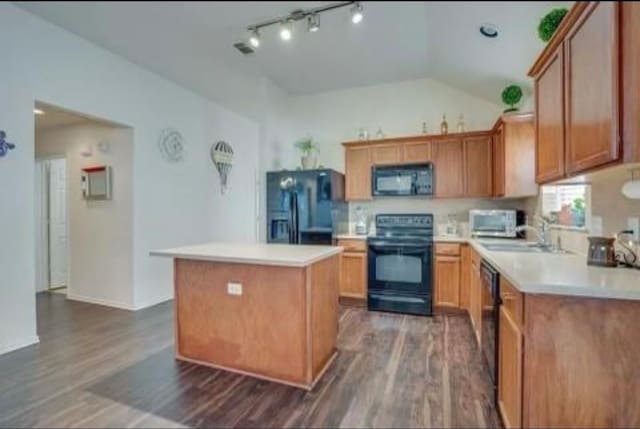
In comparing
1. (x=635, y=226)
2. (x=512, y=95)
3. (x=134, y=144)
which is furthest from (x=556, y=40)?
(x=134, y=144)

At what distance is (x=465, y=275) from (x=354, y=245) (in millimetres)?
1341

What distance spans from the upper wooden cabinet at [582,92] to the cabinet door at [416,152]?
Result: 2.15m

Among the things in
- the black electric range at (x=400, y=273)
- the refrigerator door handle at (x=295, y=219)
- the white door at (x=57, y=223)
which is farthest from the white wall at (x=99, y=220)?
the black electric range at (x=400, y=273)

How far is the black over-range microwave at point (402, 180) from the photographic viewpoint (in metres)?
4.22

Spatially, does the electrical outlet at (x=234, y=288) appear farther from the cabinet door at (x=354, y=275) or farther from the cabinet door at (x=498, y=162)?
the cabinet door at (x=498, y=162)

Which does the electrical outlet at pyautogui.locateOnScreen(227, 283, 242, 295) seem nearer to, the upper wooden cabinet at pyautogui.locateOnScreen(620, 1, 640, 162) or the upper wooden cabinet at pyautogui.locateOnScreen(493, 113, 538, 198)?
the upper wooden cabinet at pyautogui.locateOnScreen(620, 1, 640, 162)

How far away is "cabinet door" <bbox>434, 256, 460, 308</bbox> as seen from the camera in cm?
384

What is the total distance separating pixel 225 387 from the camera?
221cm

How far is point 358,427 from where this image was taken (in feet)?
5.86

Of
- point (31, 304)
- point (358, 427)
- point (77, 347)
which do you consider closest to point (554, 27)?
point (358, 427)

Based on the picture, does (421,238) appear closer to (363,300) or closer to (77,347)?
(363,300)

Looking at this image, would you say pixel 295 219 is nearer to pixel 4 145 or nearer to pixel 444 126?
pixel 444 126

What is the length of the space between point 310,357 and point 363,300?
209 cm

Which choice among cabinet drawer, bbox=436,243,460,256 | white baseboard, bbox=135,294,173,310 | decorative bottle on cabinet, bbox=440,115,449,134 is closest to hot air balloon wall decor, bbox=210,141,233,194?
white baseboard, bbox=135,294,173,310
